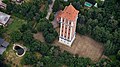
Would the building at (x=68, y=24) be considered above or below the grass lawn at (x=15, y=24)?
above

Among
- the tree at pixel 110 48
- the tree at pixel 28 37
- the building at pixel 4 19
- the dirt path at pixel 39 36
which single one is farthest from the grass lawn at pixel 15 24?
the tree at pixel 110 48

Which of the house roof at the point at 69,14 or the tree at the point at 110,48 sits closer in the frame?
the house roof at the point at 69,14

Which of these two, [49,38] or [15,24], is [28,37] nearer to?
[49,38]

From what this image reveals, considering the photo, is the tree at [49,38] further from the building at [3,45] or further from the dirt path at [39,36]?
the building at [3,45]

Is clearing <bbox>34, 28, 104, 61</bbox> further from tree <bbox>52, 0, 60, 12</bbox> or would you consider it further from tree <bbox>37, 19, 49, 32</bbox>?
tree <bbox>52, 0, 60, 12</bbox>

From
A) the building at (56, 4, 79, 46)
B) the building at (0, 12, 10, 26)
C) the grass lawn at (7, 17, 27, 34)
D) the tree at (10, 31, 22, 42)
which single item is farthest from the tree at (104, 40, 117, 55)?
the building at (0, 12, 10, 26)

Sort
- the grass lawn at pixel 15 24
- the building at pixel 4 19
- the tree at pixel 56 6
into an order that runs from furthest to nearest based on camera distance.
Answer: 1. the tree at pixel 56 6
2. the building at pixel 4 19
3. the grass lawn at pixel 15 24
